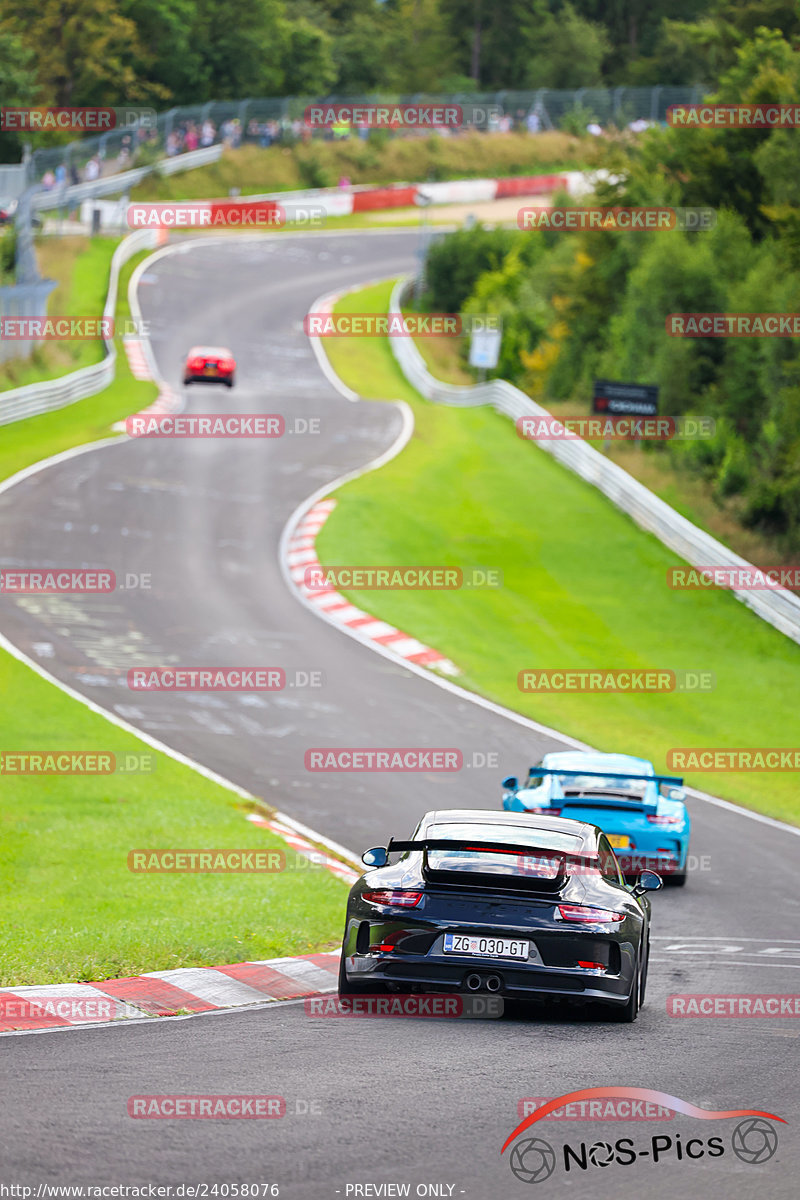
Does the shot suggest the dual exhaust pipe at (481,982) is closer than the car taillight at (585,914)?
Yes

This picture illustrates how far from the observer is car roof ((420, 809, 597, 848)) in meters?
9.35

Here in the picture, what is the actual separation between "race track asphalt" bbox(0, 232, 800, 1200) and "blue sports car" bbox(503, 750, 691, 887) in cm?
51

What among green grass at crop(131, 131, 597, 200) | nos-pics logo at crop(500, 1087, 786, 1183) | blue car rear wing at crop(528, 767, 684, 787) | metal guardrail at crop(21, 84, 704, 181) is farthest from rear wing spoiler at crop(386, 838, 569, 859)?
metal guardrail at crop(21, 84, 704, 181)

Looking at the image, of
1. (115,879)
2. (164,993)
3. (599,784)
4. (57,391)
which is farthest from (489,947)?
(57,391)

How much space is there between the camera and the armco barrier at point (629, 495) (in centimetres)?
2888

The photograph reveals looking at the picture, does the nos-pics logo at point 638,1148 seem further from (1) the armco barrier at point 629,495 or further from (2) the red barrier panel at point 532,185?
(2) the red barrier panel at point 532,185

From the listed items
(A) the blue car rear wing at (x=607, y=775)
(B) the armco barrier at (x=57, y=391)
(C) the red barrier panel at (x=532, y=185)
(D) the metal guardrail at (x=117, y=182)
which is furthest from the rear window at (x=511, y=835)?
(C) the red barrier panel at (x=532, y=185)

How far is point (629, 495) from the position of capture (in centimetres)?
3628

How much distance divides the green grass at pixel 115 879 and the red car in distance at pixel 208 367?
80.9ft

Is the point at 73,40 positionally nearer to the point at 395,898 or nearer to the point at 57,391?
the point at 57,391

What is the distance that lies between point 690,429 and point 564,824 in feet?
108

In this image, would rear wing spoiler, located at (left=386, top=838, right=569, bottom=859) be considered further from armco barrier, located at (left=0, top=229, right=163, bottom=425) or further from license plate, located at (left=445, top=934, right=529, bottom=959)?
armco barrier, located at (left=0, top=229, right=163, bottom=425)

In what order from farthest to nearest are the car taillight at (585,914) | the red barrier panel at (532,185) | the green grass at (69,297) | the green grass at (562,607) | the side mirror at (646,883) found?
the red barrier panel at (532,185)
the green grass at (69,297)
the green grass at (562,607)
the side mirror at (646,883)
the car taillight at (585,914)

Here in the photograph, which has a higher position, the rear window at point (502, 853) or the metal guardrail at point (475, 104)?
the metal guardrail at point (475, 104)
